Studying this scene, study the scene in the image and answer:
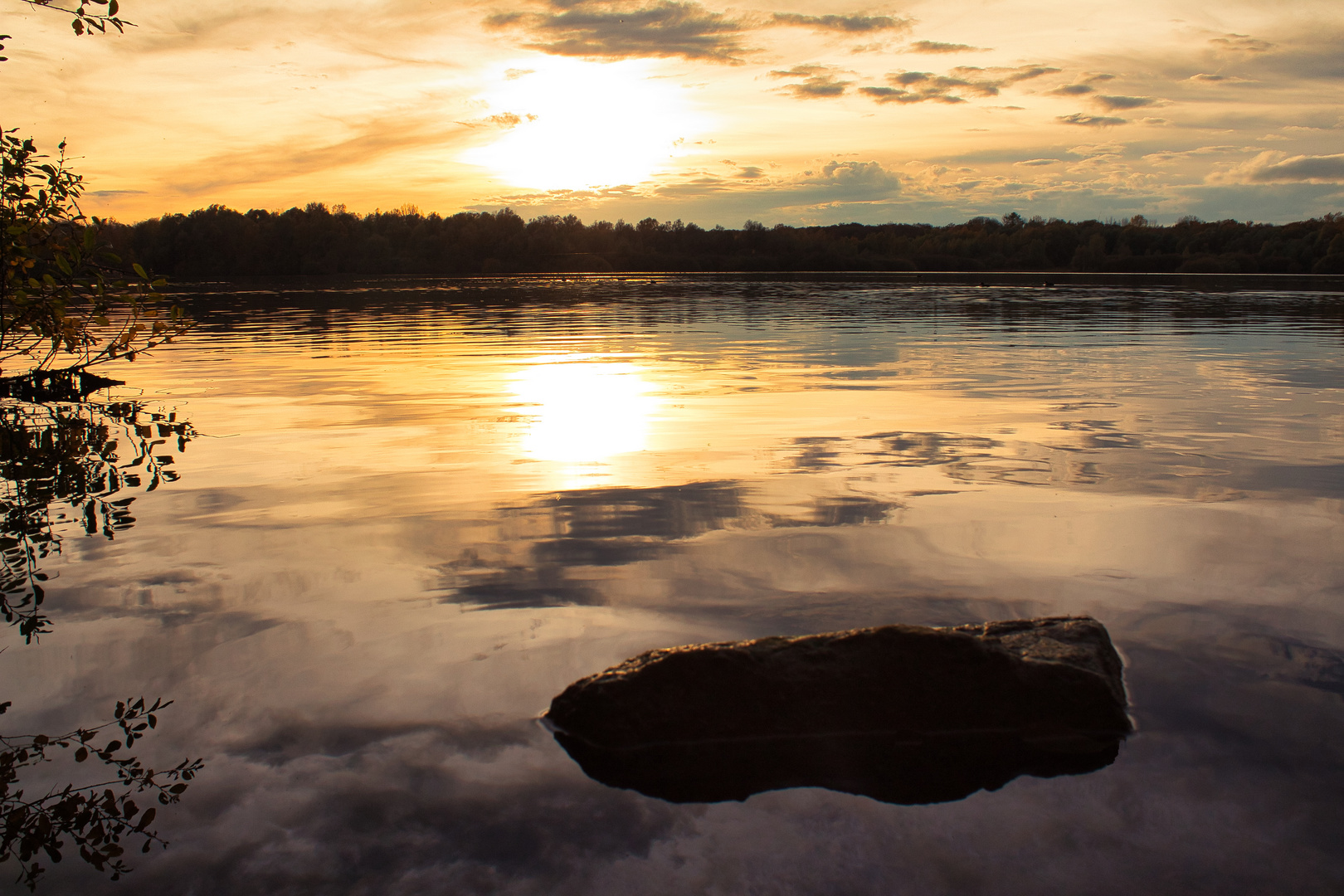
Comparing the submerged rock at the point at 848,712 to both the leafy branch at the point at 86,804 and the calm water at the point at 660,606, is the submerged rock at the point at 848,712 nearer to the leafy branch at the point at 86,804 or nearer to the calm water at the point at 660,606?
the calm water at the point at 660,606

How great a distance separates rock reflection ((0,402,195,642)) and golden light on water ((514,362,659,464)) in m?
4.04

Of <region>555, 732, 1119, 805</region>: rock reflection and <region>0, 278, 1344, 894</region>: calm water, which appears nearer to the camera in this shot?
<region>0, 278, 1344, 894</region>: calm water

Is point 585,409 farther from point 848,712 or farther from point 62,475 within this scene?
point 848,712

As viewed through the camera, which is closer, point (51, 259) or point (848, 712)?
point (848, 712)

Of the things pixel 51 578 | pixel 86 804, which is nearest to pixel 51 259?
pixel 51 578

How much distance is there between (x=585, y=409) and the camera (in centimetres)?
1375

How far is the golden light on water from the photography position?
10.9m

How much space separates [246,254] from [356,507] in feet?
494

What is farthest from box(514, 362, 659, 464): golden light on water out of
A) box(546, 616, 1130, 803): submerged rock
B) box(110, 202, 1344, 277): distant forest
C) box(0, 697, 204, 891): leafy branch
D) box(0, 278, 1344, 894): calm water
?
box(110, 202, 1344, 277): distant forest

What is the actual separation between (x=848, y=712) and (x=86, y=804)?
3264 millimetres

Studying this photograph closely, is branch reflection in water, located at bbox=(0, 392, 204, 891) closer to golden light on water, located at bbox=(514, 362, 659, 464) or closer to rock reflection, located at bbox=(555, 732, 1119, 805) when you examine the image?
rock reflection, located at bbox=(555, 732, 1119, 805)

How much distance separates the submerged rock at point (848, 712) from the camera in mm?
4215

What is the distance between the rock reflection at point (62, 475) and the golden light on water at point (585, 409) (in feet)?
13.2

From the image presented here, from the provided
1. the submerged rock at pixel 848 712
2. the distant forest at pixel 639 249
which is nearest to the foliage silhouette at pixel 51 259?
the submerged rock at pixel 848 712
